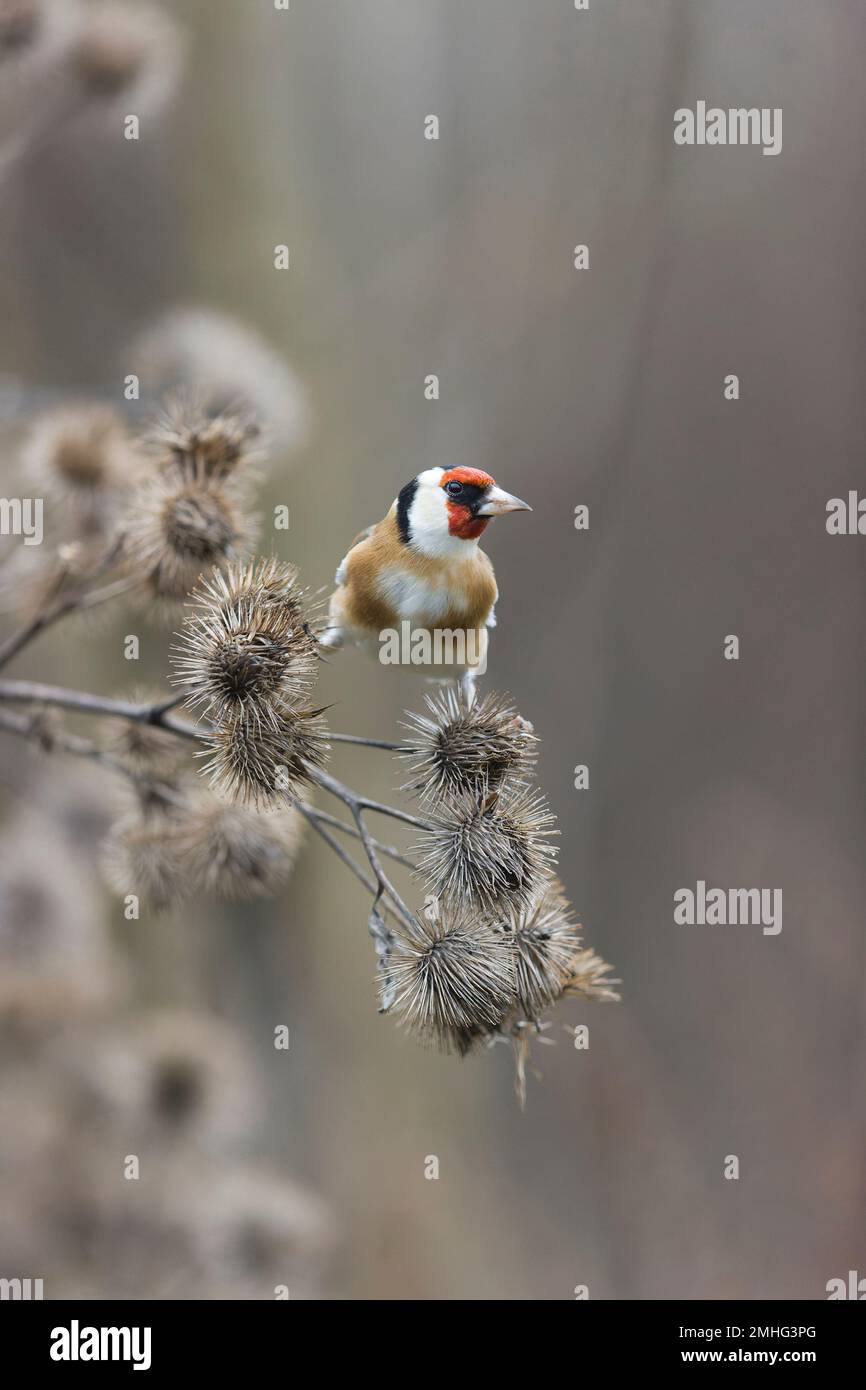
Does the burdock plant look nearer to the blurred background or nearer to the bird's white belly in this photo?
the bird's white belly

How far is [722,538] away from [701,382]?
0.84 m

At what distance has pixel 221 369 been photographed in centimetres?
344

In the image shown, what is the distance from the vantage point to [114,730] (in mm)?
2459

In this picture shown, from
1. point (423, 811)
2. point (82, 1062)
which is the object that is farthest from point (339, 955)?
point (423, 811)

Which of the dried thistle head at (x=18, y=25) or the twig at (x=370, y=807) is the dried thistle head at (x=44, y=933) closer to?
the twig at (x=370, y=807)

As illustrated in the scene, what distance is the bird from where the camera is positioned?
2.02m

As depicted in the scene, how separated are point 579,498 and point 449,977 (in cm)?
451

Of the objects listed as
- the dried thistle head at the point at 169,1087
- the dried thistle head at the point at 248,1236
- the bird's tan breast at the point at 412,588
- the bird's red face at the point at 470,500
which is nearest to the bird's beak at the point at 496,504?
the bird's red face at the point at 470,500

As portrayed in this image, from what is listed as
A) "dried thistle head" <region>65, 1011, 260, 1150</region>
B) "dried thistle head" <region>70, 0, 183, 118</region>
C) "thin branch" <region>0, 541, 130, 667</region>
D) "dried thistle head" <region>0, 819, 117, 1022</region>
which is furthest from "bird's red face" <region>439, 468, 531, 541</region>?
"dried thistle head" <region>65, 1011, 260, 1150</region>

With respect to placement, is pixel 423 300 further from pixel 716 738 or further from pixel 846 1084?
pixel 846 1084

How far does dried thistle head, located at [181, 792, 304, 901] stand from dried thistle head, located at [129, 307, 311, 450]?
53.4 inches

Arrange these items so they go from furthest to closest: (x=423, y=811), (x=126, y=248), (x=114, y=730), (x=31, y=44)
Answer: (x=126, y=248), (x=31, y=44), (x=114, y=730), (x=423, y=811)

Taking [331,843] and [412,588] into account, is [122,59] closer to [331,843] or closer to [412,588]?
[412,588]

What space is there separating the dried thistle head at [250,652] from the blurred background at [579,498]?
307 centimetres
